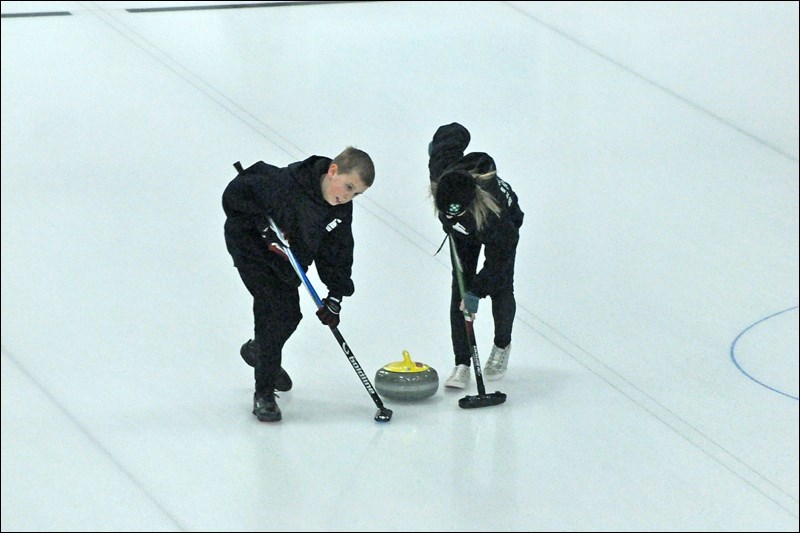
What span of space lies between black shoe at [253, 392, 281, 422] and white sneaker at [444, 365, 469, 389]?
0.63 meters

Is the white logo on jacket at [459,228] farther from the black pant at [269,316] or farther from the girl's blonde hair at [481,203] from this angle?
the black pant at [269,316]

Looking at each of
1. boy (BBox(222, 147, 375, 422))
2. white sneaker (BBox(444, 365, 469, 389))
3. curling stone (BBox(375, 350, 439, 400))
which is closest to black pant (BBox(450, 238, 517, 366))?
white sneaker (BBox(444, 365, 469, 389))

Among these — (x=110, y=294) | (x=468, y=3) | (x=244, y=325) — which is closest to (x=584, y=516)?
(x=244, y=325)

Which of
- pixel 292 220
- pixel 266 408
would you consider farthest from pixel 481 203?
pixel 266 408

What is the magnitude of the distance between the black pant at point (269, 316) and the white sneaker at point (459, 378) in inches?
24.4

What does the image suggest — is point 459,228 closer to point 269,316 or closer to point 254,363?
point 269,316

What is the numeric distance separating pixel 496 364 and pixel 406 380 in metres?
0.45

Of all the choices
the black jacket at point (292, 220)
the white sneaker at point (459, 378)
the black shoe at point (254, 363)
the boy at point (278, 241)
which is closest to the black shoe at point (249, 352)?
the black shoe at point (254, 363)

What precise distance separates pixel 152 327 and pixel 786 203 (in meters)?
3.34

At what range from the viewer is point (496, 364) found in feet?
14.2

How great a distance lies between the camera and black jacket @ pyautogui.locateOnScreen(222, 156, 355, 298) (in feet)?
12.4

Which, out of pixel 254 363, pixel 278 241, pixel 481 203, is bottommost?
pixel 254 363

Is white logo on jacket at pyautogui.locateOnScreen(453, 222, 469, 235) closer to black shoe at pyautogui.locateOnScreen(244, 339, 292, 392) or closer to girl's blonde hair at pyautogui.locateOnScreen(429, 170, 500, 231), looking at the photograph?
girl's blonde hair at pyautogui.locateOnScreen(429, 170, 500, 231)

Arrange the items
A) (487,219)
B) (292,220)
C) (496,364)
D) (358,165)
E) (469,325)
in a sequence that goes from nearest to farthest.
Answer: (358,165), (292,220), (487,219), (469,325), (496,364)
